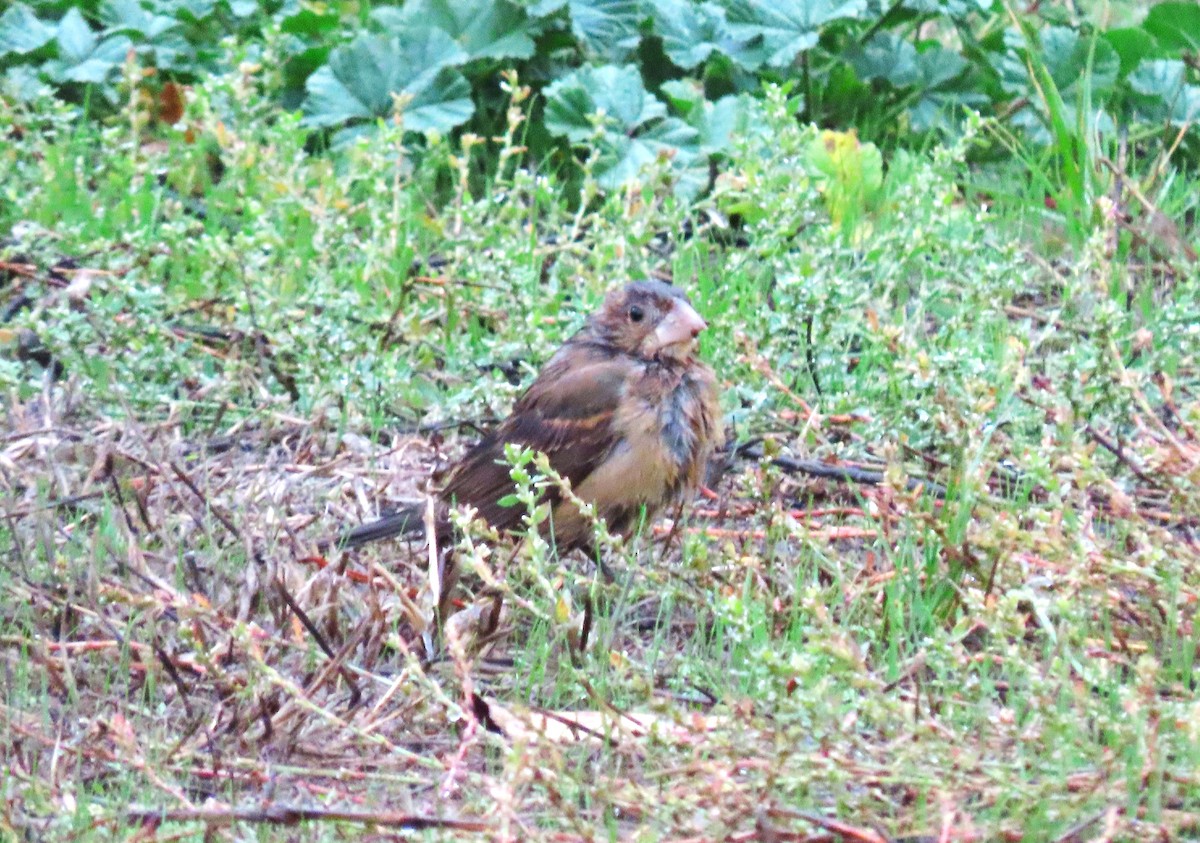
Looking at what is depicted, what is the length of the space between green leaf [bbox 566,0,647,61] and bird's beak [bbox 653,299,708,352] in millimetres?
2337

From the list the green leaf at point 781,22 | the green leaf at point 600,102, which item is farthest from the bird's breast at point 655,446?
the green leaf at point 781,22

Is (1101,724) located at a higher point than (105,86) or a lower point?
higher

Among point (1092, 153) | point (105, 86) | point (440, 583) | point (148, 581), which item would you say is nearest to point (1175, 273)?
point (1092, 153)

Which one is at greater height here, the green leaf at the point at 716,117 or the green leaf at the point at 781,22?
the green leaf at the point at 781,22

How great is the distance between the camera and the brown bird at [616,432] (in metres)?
4.13

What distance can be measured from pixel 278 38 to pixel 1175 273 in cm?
328

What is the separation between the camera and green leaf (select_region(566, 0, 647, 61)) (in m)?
6.48

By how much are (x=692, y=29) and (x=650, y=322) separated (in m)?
2.35

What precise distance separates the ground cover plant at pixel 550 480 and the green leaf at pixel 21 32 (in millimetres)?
329

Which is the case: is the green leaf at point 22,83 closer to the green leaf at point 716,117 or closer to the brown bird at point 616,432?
the green leaf at point 716,117

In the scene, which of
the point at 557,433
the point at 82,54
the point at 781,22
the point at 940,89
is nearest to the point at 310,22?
the point at 82,54

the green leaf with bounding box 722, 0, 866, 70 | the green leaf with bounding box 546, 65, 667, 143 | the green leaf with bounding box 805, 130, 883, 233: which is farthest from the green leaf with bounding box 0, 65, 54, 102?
the green leaf with bounding box 805, 130, 883, 233

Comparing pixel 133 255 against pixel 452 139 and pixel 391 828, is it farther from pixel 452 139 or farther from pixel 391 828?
pixel 391 828

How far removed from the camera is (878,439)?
4309 millimetres
